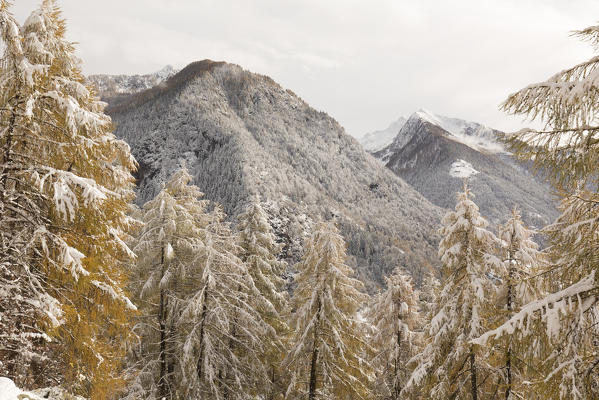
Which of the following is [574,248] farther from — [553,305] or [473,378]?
[473,378]

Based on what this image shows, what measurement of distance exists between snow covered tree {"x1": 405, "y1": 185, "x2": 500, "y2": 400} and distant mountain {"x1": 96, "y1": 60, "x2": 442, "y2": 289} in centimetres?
8533

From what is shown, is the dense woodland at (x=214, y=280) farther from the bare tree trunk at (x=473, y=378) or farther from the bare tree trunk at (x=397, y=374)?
the bare tree trunk at (x=397, y=374)

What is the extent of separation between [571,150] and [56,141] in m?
8.36

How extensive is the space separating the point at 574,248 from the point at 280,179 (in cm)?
13723

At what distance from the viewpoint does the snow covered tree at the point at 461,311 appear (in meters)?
10.7

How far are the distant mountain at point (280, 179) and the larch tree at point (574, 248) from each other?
92945 millimetres

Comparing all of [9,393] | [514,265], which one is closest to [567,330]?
[9,393]

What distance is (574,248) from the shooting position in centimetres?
454

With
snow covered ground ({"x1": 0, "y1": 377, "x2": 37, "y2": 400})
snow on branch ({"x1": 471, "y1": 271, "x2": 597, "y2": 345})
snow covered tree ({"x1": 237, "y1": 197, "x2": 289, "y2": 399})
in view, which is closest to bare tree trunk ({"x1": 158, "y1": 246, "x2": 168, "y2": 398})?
snow covered tree ({"x1": 237, "y1": 197, "x2": 289, "y2": 399})

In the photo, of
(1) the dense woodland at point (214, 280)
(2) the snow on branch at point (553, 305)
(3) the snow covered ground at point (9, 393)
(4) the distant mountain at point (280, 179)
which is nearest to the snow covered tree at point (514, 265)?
(1) the dense woodland at point (214, 280)

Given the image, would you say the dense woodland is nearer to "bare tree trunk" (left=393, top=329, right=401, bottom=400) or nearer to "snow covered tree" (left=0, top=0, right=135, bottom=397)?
"snow covered tree" (left=0, top=0, right=135, bottom=397)

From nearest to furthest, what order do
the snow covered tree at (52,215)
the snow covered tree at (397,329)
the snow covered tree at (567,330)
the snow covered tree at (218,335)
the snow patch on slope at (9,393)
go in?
the snow covered tree at (567,330) < the snow patch on slope at (9,393) < the snow covered tree at (52,215) < the snow covered tree at (218,335) < the snow covered tree at (397,329)

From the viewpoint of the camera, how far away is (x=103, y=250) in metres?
6.68

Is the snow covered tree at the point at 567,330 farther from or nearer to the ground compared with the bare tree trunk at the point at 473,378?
farther from the ground
